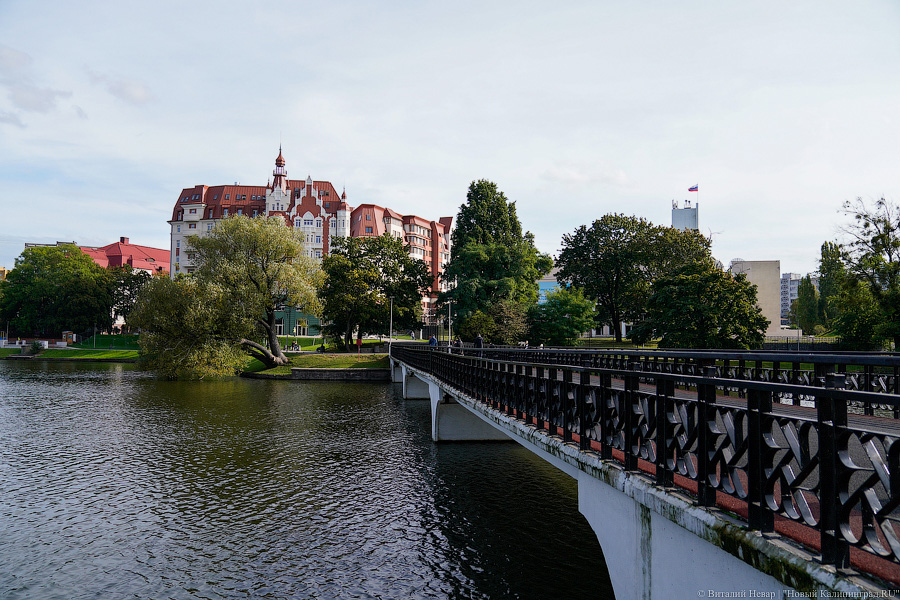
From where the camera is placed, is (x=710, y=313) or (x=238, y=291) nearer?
(x=710, y=313)

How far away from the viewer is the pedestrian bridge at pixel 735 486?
136 inches

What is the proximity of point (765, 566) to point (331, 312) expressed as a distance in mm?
57554

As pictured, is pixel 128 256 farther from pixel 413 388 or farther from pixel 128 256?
pixel 413 388

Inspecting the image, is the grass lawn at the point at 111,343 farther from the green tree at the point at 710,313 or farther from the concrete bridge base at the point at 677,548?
the concrete bridge base at the point at 677,548

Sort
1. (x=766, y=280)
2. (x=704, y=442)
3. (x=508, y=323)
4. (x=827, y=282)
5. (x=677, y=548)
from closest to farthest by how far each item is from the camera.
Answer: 1. (x=704, y=442)
2. (x=677, y=548)
3. (x=508, y=323)
4. (x=766, y=280)
5. (x=827, y=282)

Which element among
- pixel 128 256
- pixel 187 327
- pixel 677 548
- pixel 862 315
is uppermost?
pixel 128 256

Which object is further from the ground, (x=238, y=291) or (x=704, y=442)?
(x=238, y=291)

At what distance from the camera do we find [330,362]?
2040 inches

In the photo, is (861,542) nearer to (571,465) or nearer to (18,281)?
(571,465)

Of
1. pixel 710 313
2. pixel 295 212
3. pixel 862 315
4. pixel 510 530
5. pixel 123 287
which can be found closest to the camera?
pixel 510 530

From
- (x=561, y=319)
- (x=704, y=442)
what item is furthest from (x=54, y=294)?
(x=704, y=442)

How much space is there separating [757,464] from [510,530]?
8679mm

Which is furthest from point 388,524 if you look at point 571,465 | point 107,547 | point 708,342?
point 708,342

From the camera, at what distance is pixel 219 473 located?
16734 mm
